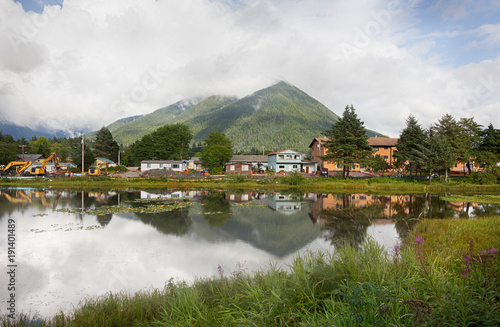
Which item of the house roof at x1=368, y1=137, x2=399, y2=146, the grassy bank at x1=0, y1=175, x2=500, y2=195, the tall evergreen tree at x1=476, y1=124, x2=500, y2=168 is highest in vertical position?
the house roof at x1=368, y1=137, x2=399, y2=146

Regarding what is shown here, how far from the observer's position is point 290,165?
198ft

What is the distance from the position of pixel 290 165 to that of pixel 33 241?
52.3 meters

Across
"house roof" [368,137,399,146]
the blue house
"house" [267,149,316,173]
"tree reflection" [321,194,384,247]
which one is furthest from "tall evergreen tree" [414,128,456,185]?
the blue house

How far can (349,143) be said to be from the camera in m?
39.4

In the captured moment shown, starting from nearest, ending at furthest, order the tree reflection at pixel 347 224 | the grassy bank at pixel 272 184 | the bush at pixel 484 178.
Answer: the tree reflection at pixel 347 224 < the grassy bank at pixel 272 184 < the bush at pixel 484 178

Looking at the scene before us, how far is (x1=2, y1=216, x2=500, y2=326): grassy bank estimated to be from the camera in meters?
2.85

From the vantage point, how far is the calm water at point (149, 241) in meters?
7.34

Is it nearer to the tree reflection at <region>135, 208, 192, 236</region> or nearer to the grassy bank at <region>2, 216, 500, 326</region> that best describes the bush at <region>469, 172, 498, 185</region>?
the tree reflection at <region>135, 208, 192, 236</region>

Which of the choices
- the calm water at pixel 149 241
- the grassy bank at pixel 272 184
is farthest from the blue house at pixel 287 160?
the calm water at pixel 149 241

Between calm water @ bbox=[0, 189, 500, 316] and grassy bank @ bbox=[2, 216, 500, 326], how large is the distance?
130cm

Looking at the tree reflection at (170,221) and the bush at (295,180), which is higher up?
the bush at (295,180)

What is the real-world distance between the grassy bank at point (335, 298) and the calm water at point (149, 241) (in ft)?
Result: 4.26

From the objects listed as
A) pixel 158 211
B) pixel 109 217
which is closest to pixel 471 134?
pixel 158 211

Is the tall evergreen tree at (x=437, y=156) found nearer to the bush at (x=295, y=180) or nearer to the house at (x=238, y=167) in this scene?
the bush at (x=295, y=180)
